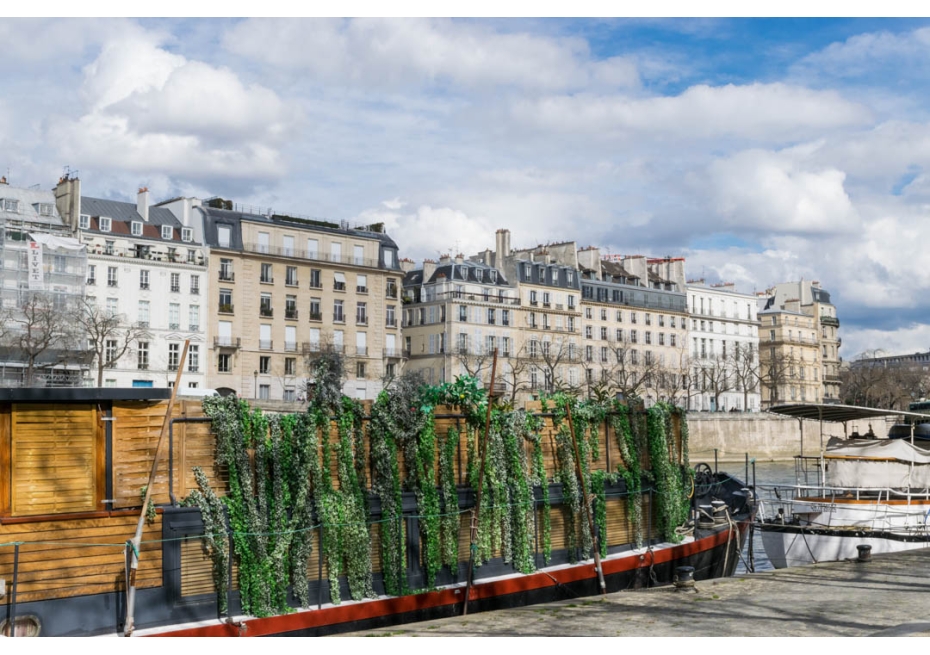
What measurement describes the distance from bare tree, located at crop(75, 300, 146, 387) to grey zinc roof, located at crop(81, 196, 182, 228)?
20.7 ft

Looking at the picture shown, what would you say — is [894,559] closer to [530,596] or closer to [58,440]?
[530,596]

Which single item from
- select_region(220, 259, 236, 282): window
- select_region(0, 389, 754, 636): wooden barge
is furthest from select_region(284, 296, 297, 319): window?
select_region(0, 389, 754, 636): wooden barge

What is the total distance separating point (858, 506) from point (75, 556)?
15.9 meters

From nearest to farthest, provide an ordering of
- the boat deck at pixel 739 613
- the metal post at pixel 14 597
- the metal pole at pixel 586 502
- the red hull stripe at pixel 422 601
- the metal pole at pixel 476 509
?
the boat deck at pixel 739 613 → the metal post at pixel 14 597 → the red hull stripe at pixel 422 601 → the metal pole at pixel 476 509 → the metal pole at pixel 586 502

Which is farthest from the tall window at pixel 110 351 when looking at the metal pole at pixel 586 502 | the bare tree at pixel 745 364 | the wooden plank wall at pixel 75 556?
the bare tree at pixel 745 364

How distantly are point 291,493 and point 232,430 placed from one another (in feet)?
3.58

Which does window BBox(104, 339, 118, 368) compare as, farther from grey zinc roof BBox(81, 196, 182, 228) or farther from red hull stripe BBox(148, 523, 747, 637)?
red hull stripe BBox(148, 523, 747, 637)

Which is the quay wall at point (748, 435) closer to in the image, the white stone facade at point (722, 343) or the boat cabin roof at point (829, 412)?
the white stone facade at point (722, 343)

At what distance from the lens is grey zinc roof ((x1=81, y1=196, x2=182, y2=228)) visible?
6419 cm

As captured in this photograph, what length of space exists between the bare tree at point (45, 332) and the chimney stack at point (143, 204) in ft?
26.3

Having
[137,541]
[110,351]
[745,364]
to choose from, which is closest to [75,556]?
[137,541]

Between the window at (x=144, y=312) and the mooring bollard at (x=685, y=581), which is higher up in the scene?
the window at (x=144, y=312)

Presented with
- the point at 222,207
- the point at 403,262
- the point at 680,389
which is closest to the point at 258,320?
the point at 222,207

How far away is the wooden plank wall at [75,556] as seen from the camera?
1127cm
